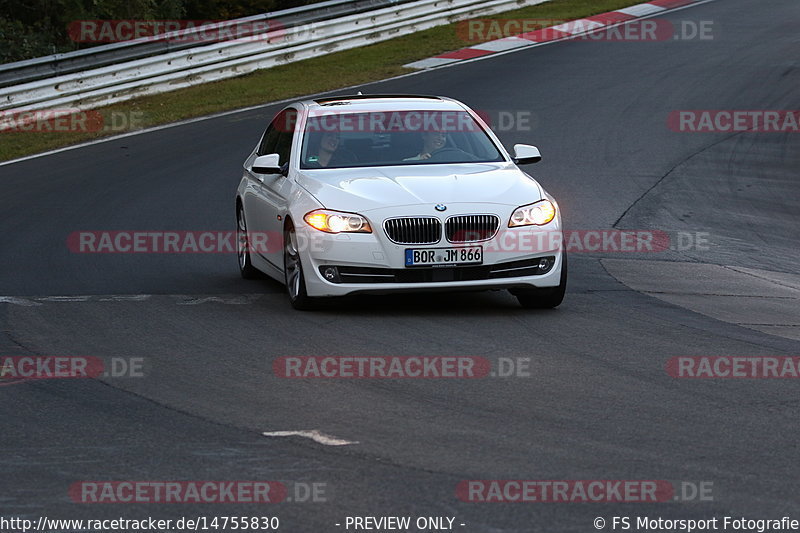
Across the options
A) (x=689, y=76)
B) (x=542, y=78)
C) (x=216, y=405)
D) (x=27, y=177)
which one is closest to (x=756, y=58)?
(x=689, y=76)

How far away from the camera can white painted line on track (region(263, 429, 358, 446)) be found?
625cm

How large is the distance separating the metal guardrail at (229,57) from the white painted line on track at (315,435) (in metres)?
17.7

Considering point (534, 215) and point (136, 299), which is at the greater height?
point (534, 215)

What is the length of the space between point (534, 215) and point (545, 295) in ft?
1.98

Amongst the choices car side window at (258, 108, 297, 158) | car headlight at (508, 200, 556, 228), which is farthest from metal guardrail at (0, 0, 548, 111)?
car headlight at (508, 200, 556, 228)

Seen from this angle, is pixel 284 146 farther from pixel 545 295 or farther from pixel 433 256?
pixel 545 295

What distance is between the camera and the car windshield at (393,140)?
424 inches

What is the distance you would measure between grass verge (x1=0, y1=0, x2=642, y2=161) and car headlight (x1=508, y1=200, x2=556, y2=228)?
1277 centimetres

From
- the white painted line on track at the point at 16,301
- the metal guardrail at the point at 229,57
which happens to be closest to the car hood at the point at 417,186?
the white painted line on track at the point at 16,301

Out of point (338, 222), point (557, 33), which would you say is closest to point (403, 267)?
point (338, 222)

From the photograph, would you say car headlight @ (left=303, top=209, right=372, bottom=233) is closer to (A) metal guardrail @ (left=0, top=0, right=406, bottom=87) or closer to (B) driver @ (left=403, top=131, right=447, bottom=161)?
(B) driver @ (left=403, top=131, right=447, bottom=161)

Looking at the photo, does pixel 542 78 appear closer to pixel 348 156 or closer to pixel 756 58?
pixel 756 58

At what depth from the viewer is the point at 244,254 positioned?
12219mm

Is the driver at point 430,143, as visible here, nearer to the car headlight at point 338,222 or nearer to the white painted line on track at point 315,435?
the car headlight at point 338,222
